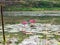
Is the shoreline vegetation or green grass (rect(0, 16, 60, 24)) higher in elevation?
the shoreline vegetation

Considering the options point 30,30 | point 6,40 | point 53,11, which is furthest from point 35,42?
point 53,11

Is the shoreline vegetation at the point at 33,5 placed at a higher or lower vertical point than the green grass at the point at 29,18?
higher

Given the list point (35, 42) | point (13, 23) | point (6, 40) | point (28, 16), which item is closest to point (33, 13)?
point (28, 16)

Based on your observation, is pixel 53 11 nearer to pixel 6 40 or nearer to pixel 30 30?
pixel 30 30

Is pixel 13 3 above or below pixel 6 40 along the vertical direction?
above

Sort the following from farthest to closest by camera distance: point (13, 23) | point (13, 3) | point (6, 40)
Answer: point (13, 3)
point (13, 23)
point (6, 40)

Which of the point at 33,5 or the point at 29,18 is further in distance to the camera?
the point at 33,5

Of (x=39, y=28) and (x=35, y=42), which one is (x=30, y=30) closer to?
(x=39, y=28)

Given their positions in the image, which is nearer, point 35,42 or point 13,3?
point 35,42

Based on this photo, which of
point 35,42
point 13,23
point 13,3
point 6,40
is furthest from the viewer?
point 13,3
